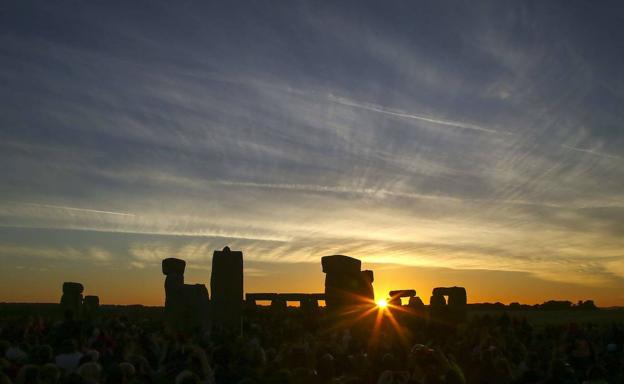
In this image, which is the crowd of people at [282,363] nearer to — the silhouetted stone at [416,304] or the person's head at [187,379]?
the person's head at [187,379]

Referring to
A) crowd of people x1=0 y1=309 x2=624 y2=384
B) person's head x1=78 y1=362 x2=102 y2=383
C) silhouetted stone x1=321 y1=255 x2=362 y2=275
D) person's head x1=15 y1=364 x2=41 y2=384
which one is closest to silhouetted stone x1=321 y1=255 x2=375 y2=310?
silhouetted stone x1=321 y1=255 x2=362 y2=275

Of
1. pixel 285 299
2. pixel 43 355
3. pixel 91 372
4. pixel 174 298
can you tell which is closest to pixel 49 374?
pixel 91 372

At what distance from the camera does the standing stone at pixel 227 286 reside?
25.5 metres

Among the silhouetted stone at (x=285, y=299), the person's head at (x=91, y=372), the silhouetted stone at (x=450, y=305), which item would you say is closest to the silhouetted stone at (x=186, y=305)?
the silhouetted stone at (x=450, y=305)

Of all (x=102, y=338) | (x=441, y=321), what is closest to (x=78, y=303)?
(x=441, y=321)

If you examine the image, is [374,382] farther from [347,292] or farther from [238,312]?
[347,292]

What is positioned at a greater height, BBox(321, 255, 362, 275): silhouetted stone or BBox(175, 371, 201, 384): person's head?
BBox(321, 255, 362, 275): silhouetted stone

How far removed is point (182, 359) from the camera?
28.4 feet

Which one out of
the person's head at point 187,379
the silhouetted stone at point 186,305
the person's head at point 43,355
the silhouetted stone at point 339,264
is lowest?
the person's head at point 187,379

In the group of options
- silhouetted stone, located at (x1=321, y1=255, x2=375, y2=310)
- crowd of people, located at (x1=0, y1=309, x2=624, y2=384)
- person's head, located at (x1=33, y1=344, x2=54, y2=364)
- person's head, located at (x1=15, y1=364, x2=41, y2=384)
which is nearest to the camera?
person's head, located at (x1=15, y1=364, x2=41, y2=384)

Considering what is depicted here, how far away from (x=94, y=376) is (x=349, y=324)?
20.7 metres

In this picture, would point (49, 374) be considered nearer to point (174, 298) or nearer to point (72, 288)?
point (174, 298)

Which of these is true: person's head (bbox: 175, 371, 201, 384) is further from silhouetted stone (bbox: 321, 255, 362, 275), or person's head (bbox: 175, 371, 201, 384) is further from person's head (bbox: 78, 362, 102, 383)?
silhouetted stone (bbox: 321, 255, 362, 275)

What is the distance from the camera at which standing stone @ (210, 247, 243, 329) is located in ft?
83.6
